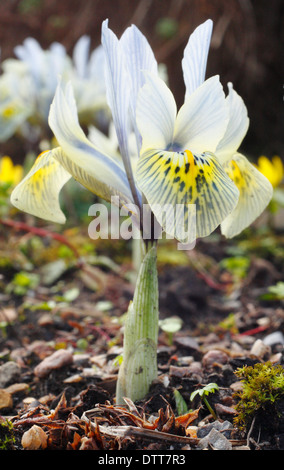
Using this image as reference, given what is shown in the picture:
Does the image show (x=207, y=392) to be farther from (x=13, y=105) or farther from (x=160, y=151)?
(x=13, y=105)

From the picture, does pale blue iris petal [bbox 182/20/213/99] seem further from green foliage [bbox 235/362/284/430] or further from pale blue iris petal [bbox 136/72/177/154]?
green foliage [bbox 235/362/284/430]

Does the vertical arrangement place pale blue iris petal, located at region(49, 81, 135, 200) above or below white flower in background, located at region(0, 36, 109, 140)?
below

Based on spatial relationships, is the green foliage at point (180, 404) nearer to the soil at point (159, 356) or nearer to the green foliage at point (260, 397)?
the soil at point (159, 356)

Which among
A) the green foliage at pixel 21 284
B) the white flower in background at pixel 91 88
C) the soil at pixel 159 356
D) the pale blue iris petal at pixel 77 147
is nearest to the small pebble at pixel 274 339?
the soil at pixel 159 356

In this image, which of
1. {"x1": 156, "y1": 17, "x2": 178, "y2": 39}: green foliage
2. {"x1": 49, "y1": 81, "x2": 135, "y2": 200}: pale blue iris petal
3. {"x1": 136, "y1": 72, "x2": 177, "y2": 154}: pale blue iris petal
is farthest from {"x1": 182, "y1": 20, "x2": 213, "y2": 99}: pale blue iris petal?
{"x1": 156, "y1": 17, "x2": 178, "y2": 39}: green foliage

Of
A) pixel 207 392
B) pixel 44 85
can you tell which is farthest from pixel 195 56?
pixel 44 85

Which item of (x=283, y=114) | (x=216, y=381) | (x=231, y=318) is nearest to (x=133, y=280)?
(x=231, y=318)

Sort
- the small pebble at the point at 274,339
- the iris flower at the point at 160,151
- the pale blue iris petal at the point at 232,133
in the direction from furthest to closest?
the small pebble at the point at 274,339 < the pale blue iris petal at the point at 232,133 < the iris flower at the point at 160,151
